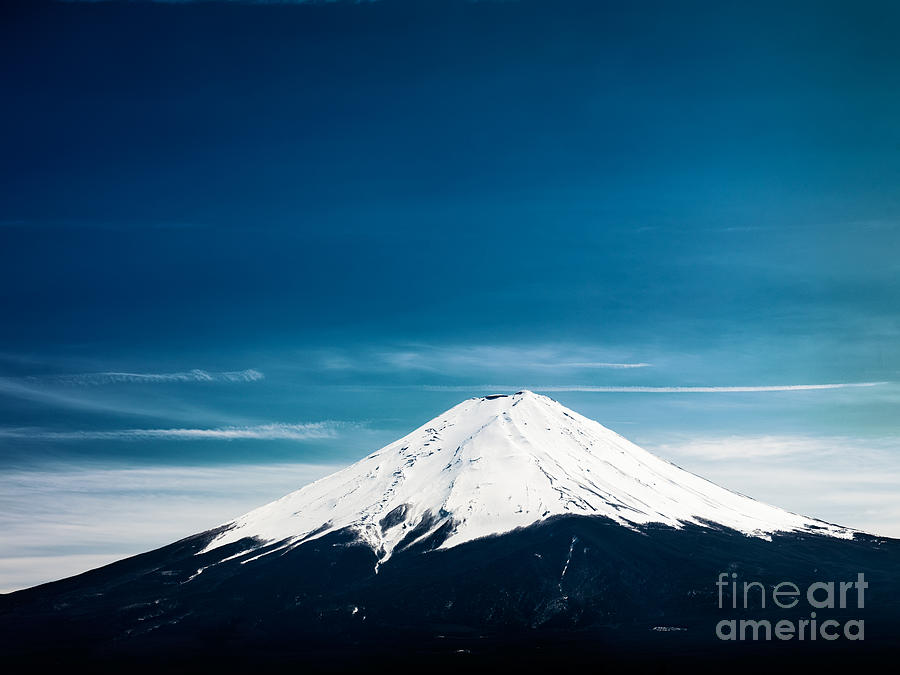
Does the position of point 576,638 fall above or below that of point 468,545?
below

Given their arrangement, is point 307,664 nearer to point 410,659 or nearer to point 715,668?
point 410,659

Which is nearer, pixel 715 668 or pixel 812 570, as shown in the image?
pixel 715 668

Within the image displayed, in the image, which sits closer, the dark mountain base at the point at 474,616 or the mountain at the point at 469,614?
the dark mountain base at the point at 474,616

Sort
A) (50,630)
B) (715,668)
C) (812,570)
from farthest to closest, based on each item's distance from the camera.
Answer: (812,570) → (50,630) → (715,668)

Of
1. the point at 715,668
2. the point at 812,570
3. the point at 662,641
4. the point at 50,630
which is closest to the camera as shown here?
the point at 715,668

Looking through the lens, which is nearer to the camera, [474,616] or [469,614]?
[474,616]

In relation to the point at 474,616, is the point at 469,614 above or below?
above

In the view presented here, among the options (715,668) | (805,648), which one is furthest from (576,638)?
(805,648)
